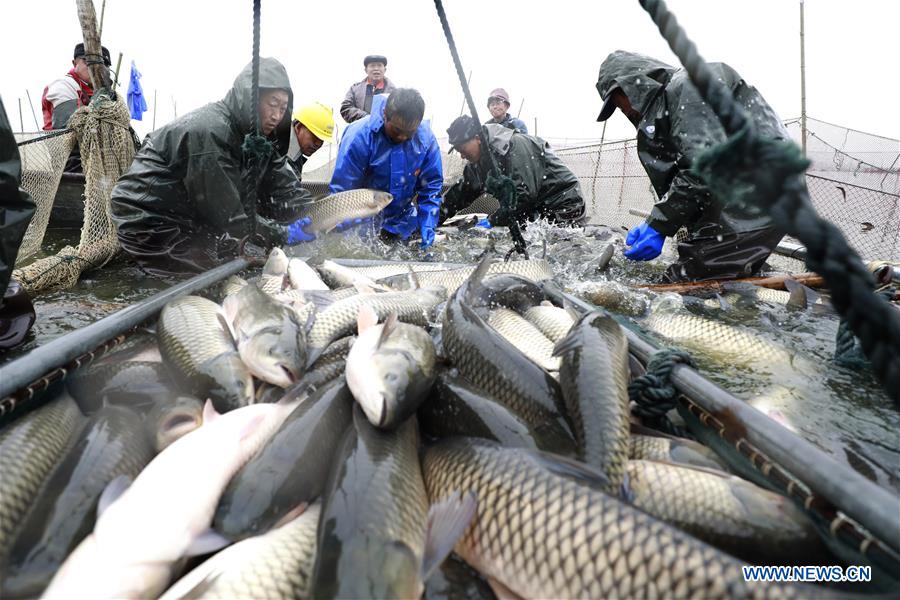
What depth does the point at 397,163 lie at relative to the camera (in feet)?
26.2

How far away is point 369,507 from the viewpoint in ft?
4.64

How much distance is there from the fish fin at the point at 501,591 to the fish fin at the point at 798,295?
4392 millimetres

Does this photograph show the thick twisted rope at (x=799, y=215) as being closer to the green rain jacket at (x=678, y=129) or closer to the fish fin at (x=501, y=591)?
the fish fin at (x=501, y=591)

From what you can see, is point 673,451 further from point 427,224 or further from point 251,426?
point 427,224

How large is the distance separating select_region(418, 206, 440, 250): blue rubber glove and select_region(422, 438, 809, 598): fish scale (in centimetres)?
663

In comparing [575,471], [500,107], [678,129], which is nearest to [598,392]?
[575,471]

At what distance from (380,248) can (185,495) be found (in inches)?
249

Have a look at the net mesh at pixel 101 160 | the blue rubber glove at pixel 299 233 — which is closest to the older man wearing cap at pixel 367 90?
the blue rubber glove at pixel 299 233

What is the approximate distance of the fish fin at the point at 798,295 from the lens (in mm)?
4516

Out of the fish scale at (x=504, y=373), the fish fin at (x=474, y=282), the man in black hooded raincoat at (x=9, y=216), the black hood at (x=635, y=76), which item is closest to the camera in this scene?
the fish scale at (x=504, y=373)

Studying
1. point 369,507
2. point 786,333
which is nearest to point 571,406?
point 369,507

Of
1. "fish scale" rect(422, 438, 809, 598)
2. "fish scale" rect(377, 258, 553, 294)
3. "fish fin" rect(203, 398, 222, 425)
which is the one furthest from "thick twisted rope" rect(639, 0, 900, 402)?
"fish scale" rect(377, 258, 553, 294)

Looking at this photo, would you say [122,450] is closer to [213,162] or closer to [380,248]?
[213,162]

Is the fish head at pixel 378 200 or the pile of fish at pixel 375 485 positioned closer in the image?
the pile of fish at pixel 375 485
